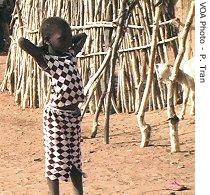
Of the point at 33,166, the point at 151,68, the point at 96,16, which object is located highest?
the point at 96,16

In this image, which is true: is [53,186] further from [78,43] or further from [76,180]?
[78,43]

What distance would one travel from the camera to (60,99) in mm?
3486

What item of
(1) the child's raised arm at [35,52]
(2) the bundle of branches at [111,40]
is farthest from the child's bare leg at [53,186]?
(2) the bundle of branches at [111,40]

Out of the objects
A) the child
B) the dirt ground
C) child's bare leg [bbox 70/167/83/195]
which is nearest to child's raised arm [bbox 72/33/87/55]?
the child

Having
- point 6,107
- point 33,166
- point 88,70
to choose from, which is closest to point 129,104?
point 88,70

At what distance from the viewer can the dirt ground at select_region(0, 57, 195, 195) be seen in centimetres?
436

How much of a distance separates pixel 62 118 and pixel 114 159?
1.77 meters

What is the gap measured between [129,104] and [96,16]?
120 centimetres

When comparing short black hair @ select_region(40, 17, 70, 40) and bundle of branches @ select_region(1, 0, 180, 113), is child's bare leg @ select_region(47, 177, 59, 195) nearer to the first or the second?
short black hair @ select_region(40, 17, 70, 40)

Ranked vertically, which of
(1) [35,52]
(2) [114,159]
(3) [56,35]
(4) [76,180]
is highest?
(3) [56,35]

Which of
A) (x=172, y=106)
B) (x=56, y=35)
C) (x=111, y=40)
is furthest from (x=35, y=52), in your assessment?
(x=111, y=40)

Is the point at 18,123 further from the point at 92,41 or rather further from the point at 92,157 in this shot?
the point at 92,157

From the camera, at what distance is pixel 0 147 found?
582 centimetres

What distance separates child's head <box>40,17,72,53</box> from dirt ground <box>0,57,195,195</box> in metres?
1.23
